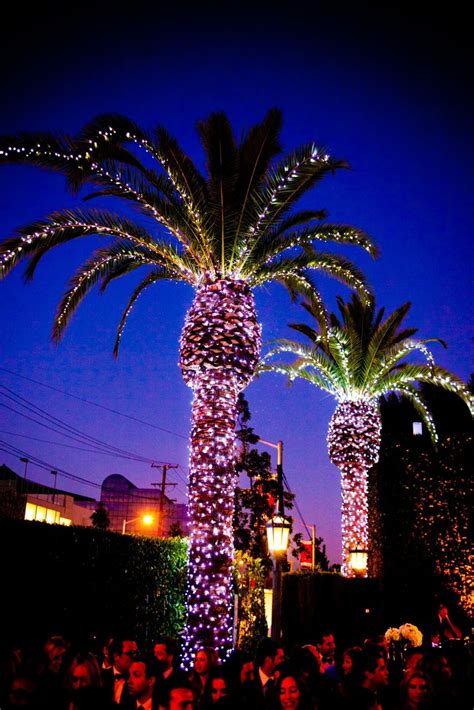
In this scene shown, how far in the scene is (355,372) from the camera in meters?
21.2

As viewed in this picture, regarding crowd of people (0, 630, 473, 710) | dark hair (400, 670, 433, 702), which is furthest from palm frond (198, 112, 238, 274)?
dark hair (400, 670, 433, 702)

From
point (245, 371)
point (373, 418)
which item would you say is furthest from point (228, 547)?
point (373, 418)

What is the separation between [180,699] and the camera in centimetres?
576

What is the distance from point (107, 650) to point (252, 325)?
6307mm

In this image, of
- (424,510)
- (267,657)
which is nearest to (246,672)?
(267,657)

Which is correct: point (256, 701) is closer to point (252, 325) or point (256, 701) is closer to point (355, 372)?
point (252, 325)

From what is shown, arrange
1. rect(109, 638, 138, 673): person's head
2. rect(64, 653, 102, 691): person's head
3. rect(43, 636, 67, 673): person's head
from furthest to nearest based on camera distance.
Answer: rect(109, 638, 138, 673): person's head → rect(43, 636, 67, 673): person's head → rect(64, 653, 102, 691): person's head

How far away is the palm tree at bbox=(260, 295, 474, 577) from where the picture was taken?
20703 mm

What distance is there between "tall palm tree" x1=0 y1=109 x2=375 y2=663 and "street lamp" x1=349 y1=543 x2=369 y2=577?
7.42 metres

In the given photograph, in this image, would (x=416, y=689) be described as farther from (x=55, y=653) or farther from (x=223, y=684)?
(x=55, y=653)

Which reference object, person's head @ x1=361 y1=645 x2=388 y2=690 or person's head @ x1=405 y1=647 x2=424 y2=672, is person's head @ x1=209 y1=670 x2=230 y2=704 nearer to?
person's head @ x1=361 y1=645 x2=388 y2=690

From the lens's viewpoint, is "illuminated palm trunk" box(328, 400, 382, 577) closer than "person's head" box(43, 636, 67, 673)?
No

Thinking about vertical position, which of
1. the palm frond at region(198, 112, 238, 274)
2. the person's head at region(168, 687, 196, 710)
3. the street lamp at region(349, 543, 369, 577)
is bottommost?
the person's head at region(168, 687, 196, 710)

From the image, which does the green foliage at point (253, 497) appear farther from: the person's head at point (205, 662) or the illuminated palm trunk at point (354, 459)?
the person's head at point (205, 662)
